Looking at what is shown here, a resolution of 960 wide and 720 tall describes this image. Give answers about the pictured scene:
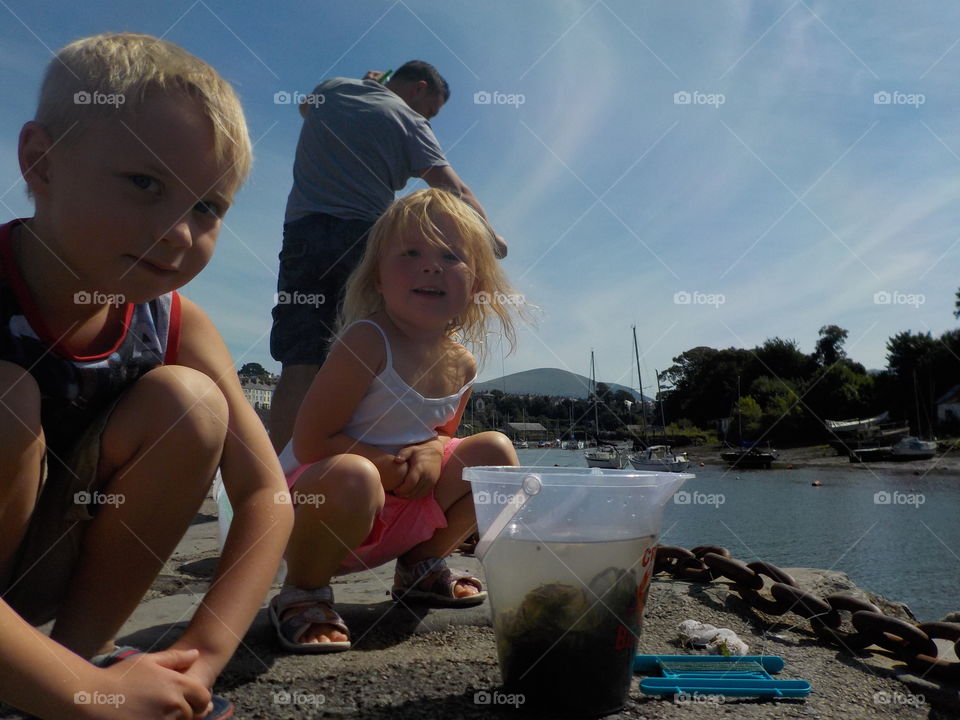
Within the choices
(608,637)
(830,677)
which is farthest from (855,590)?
(608,637)

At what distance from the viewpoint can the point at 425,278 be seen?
1.95 meters

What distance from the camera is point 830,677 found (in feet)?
4.86

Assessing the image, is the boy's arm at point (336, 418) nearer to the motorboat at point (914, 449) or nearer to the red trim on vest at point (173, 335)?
the red trim on vest at point (173, 335)

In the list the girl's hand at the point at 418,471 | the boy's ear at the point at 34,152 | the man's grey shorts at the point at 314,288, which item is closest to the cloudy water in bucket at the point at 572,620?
the girl's hand at the point at 418,471

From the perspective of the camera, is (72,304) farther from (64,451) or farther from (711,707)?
(711,707)

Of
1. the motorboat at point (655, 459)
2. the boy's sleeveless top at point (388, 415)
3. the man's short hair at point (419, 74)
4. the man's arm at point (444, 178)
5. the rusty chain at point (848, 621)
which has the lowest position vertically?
the motorboat at point (655, 459)

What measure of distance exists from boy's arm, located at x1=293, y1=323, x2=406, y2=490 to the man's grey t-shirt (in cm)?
123

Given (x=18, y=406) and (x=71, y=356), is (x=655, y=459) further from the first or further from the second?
(x=18, y=406)

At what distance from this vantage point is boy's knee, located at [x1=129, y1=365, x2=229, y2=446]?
1091mm

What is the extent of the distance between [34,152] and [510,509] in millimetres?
872

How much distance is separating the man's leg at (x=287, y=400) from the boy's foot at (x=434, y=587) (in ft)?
2.89

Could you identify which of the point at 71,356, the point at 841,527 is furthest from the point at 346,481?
the point at 841,527

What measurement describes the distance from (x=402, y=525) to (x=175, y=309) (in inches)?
33.8

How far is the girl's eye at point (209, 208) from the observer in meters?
1.04
